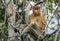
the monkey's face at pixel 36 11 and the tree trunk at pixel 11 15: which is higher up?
the tree trunk at pixel 11 15

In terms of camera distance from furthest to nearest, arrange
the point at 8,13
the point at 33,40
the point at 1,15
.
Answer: the point at 1,15 → the point at 33,40 → the point at 8,13

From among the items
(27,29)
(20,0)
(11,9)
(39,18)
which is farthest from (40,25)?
(11,9)

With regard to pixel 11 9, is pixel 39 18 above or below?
below

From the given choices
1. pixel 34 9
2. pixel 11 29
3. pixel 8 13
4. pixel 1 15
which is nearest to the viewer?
pixel 8 13

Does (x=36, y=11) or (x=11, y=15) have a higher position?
(x=11, y=15)

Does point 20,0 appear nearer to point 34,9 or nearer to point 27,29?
point 34,9

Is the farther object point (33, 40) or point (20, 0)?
point (20, 0)

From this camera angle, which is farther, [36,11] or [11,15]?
[36,11]

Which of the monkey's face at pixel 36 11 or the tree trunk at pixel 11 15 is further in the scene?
the monkey's face at pixel 36 11

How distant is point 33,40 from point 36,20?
1.09 m

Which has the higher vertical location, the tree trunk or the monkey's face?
the tree trunk

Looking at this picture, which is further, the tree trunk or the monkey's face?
the monkey's face

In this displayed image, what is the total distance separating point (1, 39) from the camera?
516 cm

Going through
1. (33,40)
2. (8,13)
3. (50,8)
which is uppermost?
(8,13)
